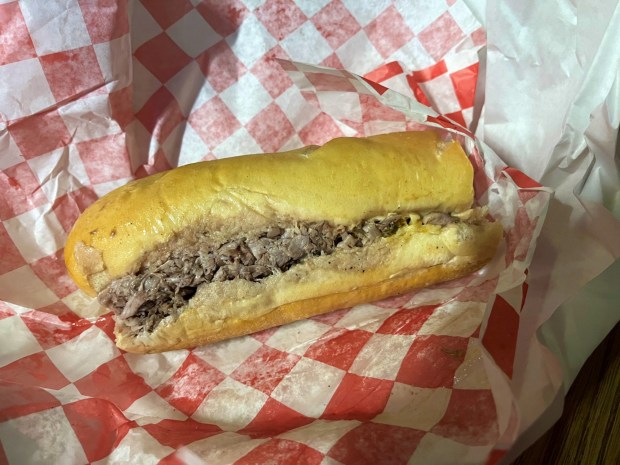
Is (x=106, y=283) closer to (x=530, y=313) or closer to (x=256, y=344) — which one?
(x=256, y=344)

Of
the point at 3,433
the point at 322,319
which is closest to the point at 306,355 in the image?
the point at 322,319

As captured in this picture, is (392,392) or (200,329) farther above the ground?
(200,329)

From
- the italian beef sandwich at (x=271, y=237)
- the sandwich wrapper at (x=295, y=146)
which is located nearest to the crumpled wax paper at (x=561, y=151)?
the sandwich wrapper at (x=295, y=146)

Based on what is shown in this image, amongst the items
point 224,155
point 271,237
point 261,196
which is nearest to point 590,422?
point 271,237

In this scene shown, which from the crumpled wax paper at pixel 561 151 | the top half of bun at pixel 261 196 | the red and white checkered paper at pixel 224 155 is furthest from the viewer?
the top half of bun at pixel 261 196

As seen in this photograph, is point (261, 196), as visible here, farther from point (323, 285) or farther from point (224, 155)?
point (224, 155)

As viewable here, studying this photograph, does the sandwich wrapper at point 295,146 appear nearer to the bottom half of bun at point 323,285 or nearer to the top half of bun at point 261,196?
the bottom half of bun at point 323,285
